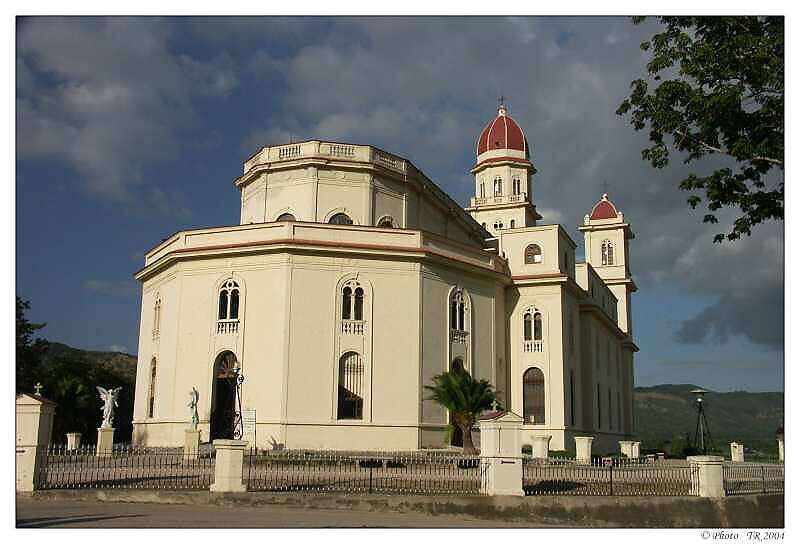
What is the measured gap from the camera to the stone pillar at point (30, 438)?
17000 millimetres

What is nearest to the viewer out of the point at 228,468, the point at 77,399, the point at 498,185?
the point at 228,468

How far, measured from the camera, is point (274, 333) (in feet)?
95.9

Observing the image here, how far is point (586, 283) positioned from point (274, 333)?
18.3 meters

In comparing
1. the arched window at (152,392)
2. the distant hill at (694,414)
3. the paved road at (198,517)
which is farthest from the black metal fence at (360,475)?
the distant hill at (694,414)

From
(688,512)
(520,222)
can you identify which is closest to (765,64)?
(688,512)

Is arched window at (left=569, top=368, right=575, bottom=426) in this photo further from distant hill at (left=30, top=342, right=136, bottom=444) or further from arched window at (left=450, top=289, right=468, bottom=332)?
distant hill at (left=30, top=342, right=136, bottom=444)

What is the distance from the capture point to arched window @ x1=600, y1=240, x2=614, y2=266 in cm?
5797

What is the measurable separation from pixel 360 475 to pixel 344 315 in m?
9.84

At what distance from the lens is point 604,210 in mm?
59219

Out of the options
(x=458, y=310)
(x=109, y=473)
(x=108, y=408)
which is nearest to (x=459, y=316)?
(x=458, y=310)

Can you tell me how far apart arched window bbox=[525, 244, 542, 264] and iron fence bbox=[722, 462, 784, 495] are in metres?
15.7

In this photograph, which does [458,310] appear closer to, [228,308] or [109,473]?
[228,308]

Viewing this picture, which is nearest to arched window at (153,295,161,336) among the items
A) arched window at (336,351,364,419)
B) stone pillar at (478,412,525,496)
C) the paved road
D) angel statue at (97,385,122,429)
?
angel statue at (97,385,122,429)

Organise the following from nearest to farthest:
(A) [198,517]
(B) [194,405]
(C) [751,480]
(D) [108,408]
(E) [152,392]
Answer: (A) [198,517]
(C) [751,480]
(B) [194,405]
(D) [108,408]
(E) [152,392]
